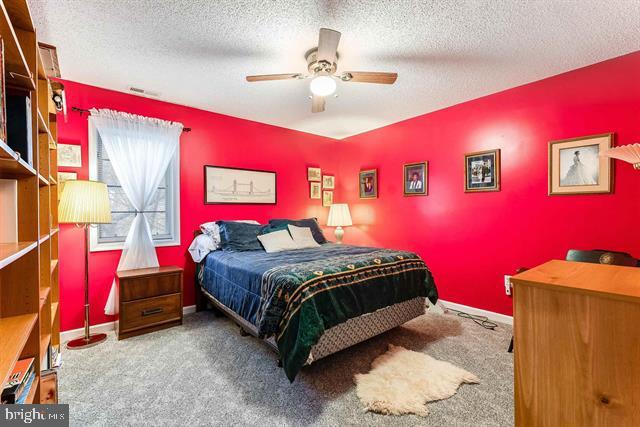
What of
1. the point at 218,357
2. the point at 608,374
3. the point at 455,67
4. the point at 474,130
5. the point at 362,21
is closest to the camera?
the point at 608,374

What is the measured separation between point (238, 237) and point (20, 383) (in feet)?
7.42

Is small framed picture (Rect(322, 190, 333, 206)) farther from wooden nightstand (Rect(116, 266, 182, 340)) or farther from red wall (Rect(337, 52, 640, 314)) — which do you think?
wooden nightstand (Rect(116, 266, 182, 340))

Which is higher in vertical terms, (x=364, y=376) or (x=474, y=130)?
(x=474, y=130)

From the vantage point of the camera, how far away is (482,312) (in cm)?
320

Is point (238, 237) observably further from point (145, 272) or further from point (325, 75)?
point (325, 75)

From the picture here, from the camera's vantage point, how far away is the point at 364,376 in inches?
80.7

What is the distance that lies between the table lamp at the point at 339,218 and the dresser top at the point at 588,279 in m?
3.66

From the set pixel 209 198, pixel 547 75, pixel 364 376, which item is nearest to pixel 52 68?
pixel 209 198

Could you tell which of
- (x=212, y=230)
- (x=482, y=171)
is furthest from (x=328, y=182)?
(x=482, y=171)

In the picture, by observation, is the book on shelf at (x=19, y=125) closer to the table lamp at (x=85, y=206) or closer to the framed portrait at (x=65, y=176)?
the table lamp at (x=85, y=206)

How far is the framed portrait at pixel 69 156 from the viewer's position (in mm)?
2695

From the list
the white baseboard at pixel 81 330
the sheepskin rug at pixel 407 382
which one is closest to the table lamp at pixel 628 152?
the sheepskin rug at pixel 407 382

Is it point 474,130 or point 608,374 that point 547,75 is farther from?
point 608,374

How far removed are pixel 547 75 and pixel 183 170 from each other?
395cm
